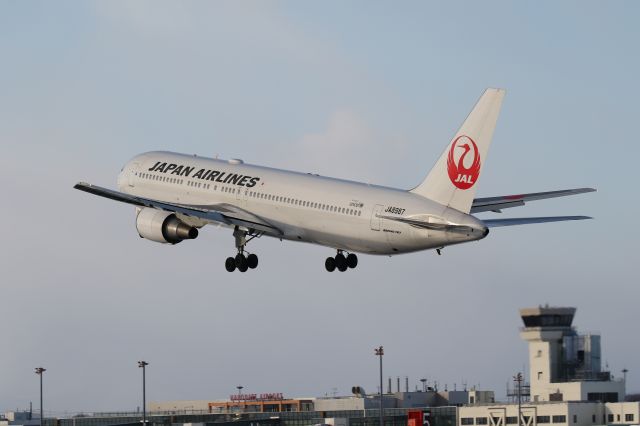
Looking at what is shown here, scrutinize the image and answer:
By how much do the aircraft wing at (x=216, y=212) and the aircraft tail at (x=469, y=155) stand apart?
1529 cm

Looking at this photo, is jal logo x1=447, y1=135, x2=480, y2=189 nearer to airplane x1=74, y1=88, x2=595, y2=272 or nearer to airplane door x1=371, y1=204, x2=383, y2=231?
airplane x1=74, y1=88, x2=595, y2=272

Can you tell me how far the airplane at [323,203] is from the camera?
9319cm

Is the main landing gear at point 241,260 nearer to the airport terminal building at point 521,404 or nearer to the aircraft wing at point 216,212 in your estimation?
the aircraft wing at point 216,212

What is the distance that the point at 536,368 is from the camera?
19262 centimetres

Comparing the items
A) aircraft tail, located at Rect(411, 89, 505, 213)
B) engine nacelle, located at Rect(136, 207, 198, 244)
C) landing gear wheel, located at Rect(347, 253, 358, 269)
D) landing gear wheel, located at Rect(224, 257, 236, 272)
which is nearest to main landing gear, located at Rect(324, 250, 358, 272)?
landing gear wheel, located at Rect(347, 253, 358, 269)

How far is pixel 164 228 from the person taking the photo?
10725 centimetres

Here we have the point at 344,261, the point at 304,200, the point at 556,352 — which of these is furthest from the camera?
the point at 556,352

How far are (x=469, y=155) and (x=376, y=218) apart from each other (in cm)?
706

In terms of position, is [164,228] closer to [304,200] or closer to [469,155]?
[304,200]

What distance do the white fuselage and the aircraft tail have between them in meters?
0.90

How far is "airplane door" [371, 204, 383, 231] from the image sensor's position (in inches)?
3780

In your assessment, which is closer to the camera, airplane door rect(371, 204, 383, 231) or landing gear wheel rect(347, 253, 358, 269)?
airplane door rect(371, 204, 383, 231)

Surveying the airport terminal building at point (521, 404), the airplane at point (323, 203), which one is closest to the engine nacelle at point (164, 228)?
the airplane at point (323, 203)

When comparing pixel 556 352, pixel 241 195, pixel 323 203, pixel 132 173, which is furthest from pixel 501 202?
pixel 556 352
